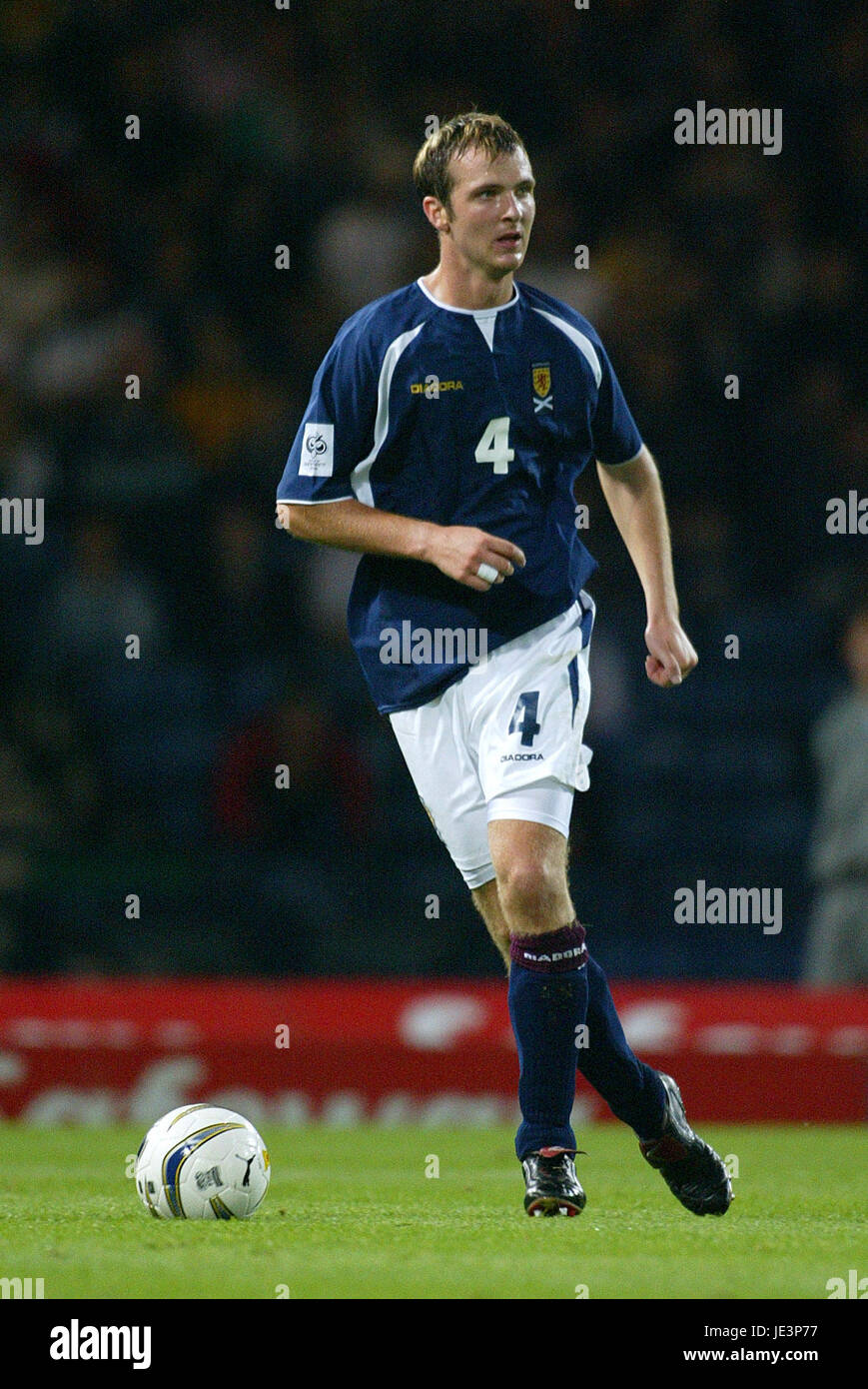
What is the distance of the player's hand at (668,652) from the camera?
546cm

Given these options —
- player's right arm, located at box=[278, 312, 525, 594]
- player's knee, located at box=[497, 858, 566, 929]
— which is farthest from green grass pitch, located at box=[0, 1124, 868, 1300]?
player's right arm, located at box=[278, 312, 525, 594]

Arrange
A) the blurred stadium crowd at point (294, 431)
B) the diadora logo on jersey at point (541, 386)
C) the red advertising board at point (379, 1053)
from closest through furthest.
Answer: the diadora logo on jersey at point (541, 386)
the red advertising board at point (379, 1053)
the blurred stadium crowd at point (294, 431)

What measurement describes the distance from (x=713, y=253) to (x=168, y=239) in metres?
3.26

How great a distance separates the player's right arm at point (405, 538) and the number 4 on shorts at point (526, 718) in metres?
0.28

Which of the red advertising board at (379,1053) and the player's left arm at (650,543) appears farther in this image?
the red advertising board at (379,1053)

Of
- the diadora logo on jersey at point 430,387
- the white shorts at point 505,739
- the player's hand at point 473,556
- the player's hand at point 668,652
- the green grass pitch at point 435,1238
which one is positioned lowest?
the green grass pitch at point 435,1238

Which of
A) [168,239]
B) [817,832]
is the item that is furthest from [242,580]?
[817,832]

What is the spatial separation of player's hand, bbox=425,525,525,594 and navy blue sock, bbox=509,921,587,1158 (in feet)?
2.80

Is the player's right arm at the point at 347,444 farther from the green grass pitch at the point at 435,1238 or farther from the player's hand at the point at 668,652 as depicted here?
the green grass pitch at the point at 435,1238

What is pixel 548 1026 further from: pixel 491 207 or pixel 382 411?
pixel 491 207

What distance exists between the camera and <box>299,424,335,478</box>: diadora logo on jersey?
17.3ft

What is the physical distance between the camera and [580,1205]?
4.93 m

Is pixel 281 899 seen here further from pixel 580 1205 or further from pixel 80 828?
pixel 580 1205

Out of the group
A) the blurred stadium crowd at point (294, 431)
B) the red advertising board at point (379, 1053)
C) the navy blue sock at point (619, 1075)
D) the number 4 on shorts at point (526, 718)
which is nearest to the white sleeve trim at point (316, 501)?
the number 4 on shorts at point (526, 718)
